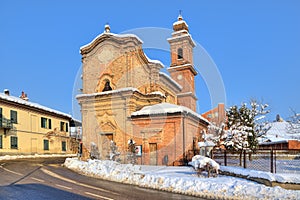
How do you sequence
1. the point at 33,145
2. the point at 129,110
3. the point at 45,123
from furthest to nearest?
the point at 45,123 < the point at 33,145 < the point at 129,110

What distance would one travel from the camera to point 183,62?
141 ft

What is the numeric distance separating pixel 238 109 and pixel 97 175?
51.0 ft

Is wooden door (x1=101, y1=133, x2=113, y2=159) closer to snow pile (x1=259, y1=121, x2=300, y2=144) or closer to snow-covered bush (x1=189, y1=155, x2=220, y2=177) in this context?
snow-covered bush (x1=189, y1=155, x2=220, y2=177)

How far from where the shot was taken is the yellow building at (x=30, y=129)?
1154 inches

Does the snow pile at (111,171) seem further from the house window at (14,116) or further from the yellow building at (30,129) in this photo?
the house window at (14,116)

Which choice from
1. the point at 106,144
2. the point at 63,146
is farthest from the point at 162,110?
the point at 63,146

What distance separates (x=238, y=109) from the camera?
25344mm

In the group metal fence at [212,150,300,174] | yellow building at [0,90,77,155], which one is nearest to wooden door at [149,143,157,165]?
metal fence at [212,150,300,174]

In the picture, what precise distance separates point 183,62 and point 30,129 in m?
24.5

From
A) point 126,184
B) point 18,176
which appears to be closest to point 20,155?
point 18,176

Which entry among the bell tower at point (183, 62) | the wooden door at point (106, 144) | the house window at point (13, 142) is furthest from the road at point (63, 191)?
the bell tower at point (183, 62)

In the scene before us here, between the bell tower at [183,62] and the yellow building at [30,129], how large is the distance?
18.2 meters

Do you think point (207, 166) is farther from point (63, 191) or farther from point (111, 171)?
point (63, 191)

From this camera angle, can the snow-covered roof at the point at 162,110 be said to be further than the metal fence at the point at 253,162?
Yes
